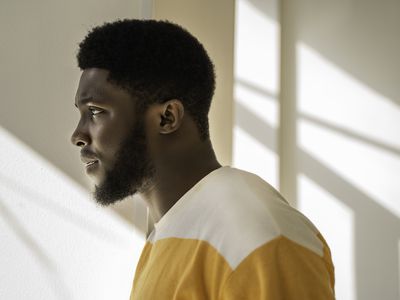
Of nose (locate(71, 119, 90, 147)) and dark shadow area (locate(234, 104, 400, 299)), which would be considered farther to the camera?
dark shadow area (locate(234, 104, 400, 299))

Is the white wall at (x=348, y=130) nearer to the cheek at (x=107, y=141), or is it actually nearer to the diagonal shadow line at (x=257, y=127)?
the diagonal shadow line at (x=257, y=127)

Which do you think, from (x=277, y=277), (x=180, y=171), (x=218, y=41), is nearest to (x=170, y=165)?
(x=180, y=171)

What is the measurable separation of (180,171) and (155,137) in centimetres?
9

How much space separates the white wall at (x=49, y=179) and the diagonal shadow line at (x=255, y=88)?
0.55 m

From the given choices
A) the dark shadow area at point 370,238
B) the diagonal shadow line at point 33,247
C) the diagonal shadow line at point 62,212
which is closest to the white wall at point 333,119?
the dark shadow area at point 370,238

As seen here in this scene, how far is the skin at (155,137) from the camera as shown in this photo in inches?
42.1

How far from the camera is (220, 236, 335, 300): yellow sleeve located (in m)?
0.74

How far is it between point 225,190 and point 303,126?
1208 millimetres

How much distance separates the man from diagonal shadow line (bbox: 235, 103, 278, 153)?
2.54 ft

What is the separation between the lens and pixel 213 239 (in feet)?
2.77

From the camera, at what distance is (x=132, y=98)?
1.08 metres

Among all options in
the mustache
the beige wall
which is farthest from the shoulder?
the beige wall

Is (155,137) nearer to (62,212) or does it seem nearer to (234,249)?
(234,249)

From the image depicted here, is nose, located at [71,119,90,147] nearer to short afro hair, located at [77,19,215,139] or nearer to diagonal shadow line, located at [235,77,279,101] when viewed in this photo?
short afro hair, located at [77,19,215,139]
